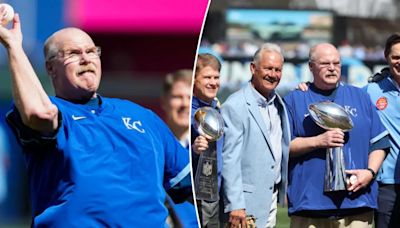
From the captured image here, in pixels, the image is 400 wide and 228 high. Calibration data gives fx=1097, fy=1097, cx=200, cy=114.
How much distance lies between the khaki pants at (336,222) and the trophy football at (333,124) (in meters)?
0.10

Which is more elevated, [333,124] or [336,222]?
[333,124]

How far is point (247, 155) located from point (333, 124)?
19cm

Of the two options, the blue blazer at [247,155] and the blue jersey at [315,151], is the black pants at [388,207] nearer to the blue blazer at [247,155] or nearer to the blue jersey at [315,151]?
the blue jersey at [315,151]

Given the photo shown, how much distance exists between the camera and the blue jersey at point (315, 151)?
2.17 metres

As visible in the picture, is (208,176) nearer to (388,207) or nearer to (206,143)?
(206,143)

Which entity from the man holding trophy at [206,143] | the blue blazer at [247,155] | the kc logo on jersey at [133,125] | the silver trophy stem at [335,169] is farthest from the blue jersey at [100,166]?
the silver trophy stem at [335,169]

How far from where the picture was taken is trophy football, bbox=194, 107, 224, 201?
2205mm

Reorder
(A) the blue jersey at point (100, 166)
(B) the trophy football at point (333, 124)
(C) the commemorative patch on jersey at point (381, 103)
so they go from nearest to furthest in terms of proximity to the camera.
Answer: (B) the trophy football at point (333, 124), (C) the commemorative patch on jersey at point (381, 103), (A) the blue jersey at point (100, 166)

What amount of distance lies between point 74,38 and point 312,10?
562 millimetres

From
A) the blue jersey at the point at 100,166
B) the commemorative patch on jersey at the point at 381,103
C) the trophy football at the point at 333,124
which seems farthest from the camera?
the blue jersey at the point at 100,166

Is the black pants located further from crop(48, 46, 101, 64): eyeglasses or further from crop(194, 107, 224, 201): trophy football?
crop(48, 46, 101, 64): eyeglasses

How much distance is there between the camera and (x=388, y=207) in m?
2.39

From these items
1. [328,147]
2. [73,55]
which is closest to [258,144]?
[328,147]

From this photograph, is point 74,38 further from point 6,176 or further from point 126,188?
point 6,176
